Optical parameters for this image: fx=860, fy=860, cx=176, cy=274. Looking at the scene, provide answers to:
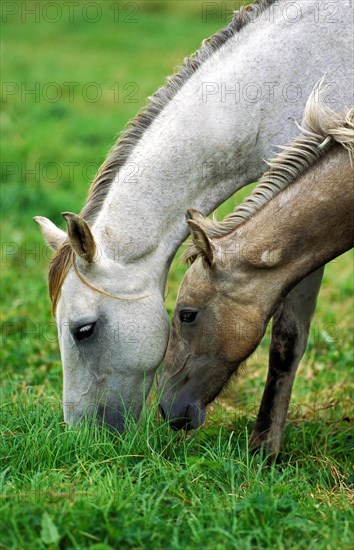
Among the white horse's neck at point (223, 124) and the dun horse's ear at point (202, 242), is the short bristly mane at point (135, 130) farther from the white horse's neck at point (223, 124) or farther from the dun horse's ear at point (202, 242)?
the dun horse's ear at point (202, 242)

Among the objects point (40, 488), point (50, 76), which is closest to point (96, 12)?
point (50, 76)

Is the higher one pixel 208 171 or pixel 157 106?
pixel 157 106

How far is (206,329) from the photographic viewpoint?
441cm

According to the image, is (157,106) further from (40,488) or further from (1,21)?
(1,21)

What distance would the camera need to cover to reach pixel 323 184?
4.23 m

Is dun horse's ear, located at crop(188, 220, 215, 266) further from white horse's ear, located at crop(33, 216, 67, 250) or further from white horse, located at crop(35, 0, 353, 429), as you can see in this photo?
white horse's ear, located at crop(33, 216, 67, 250)

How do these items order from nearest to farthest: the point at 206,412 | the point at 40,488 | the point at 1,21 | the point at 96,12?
the point at 40,488
the point at 206,412
the point at 1,21
the point at 96,12

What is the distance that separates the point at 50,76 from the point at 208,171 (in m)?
12.6

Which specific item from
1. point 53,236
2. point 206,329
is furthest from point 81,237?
point 206,329

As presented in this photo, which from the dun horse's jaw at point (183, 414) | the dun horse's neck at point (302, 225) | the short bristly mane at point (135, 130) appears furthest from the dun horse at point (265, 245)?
the short bristly mane at point (135, 130)

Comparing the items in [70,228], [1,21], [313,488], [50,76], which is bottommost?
[313,488]

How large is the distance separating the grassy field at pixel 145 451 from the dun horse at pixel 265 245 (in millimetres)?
509

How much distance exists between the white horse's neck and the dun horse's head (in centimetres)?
34

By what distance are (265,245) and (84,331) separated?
1.05 metres
